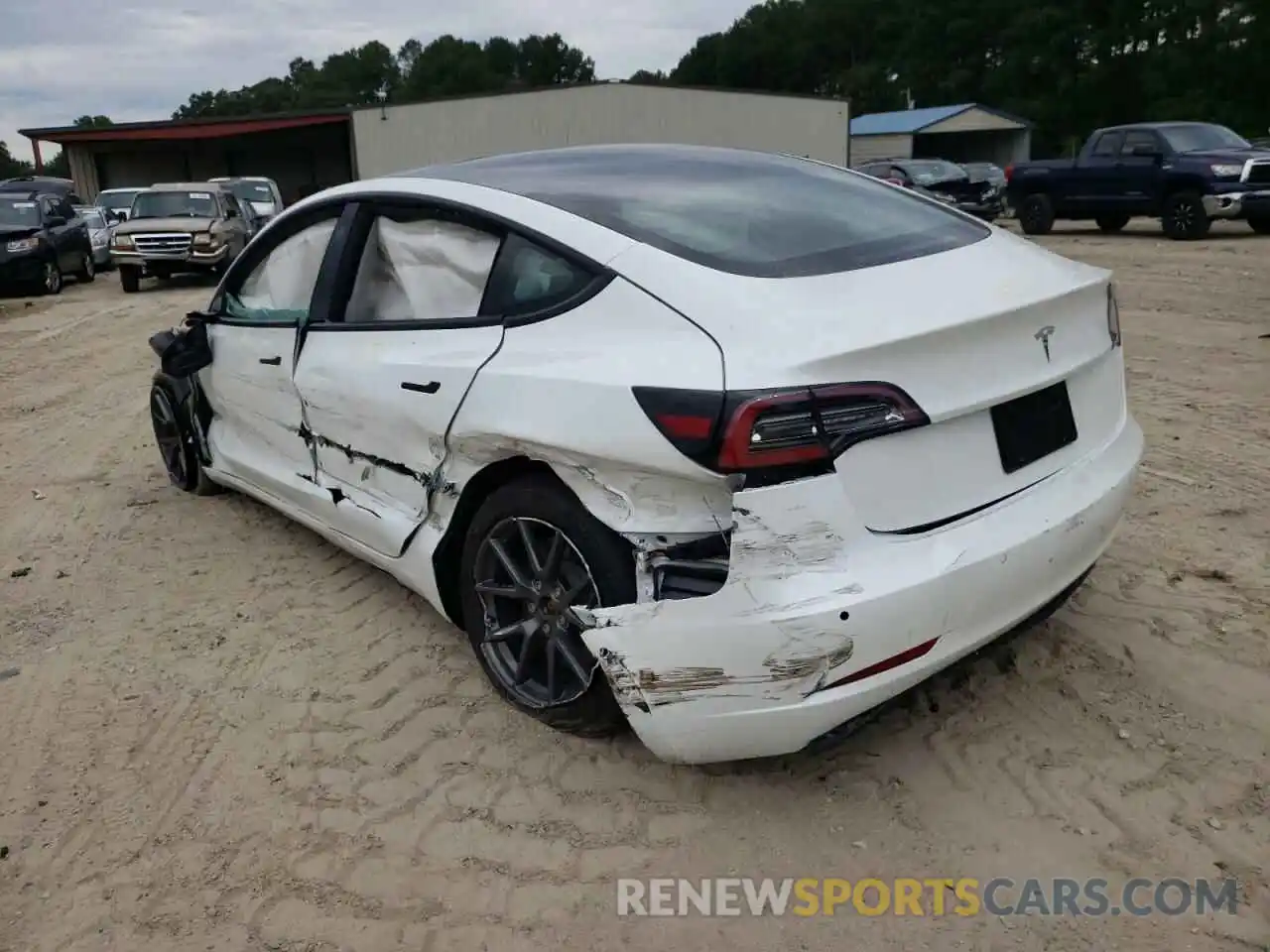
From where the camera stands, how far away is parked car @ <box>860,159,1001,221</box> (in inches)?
945

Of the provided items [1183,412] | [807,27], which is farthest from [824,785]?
[807,27]

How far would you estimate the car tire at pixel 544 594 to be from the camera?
112 inches

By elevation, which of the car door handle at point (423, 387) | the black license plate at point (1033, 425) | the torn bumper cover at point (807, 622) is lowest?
the torn bumper cover at point (807, 622)

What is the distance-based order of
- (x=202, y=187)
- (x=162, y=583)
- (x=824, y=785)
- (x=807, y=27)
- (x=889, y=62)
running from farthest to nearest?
1. (x=807, y=27)
2. (x=889, y=62)
3. (x=202, y=187)
4. (x=162, y=583)
5. (x=824, y=785)

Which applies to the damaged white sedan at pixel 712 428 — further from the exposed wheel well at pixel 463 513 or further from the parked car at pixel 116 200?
the parked car at pixel 116 200

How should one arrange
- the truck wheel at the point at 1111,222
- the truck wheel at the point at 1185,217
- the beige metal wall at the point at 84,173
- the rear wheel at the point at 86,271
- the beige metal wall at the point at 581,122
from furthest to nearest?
1. the beige metal wall at the point at 84,173
2. the beige metal wall at the point at 581,122
3. the rear wheel at the point at 86,271
4. the truck wheel at the point at 1111,222
5. the truck wheel at the point at 1185,217

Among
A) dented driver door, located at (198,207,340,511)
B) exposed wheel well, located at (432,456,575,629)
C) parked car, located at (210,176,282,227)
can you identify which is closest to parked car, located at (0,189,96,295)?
parked car, located at (210,176,282,227)

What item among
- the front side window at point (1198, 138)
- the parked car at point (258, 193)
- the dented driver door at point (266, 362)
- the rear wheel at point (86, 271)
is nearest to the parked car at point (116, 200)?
the parked car at point (258, 193)

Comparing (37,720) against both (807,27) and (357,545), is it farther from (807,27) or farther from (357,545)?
(807,27)

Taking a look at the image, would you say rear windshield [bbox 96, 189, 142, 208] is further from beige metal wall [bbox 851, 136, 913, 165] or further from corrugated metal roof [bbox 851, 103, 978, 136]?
corrugated metal roof [bbox 851, 103, 978, 136]

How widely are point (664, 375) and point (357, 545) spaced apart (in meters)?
1.87

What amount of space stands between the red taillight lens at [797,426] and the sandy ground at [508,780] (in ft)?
3.39

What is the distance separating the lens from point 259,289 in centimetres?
467

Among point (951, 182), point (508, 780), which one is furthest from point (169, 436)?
point (951, 182)
